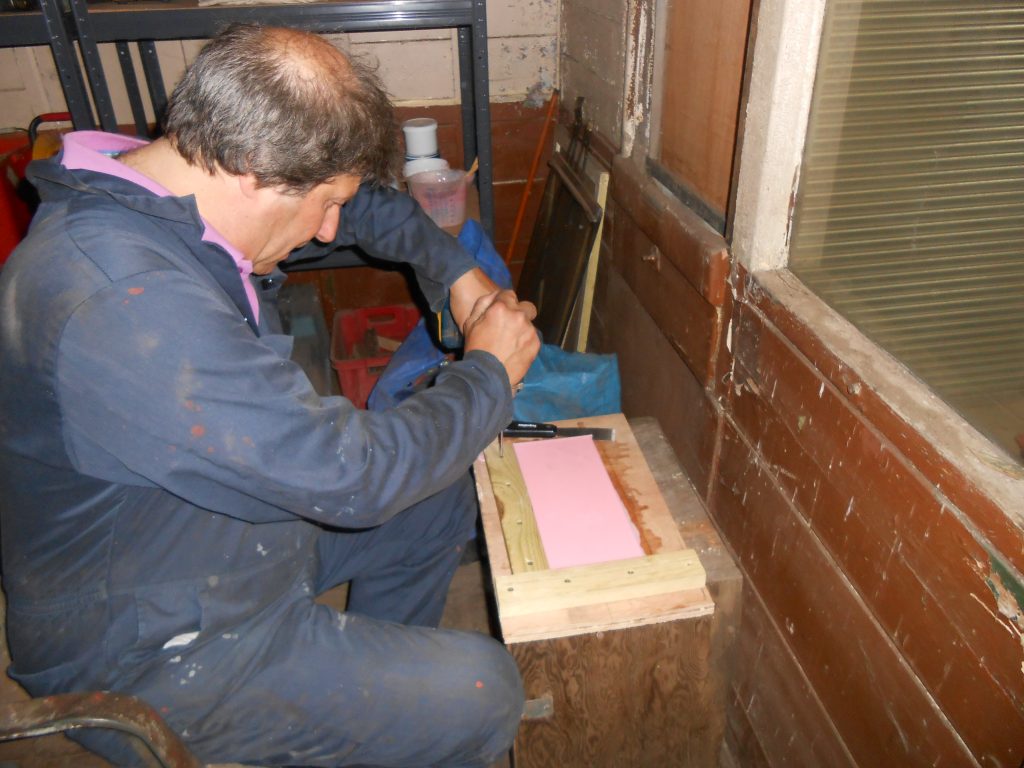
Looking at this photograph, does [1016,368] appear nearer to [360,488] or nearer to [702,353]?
[702,353]

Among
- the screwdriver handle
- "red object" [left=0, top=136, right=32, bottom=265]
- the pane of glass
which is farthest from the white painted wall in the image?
the pane of glass

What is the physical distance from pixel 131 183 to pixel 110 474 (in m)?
0.41

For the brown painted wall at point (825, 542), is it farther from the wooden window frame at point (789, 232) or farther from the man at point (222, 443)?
the man at point (222, 443)

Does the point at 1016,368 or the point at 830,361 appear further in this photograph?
the point at 830,361

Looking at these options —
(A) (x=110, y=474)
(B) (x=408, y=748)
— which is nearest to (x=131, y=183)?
(A) (x=110, y=474)

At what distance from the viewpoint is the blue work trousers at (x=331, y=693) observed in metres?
1.11

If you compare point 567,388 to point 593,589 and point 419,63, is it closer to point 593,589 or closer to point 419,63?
point 593,589

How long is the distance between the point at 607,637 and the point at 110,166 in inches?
42.5

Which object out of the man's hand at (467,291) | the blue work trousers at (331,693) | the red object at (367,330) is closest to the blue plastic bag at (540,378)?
the man's hand at (467,291)

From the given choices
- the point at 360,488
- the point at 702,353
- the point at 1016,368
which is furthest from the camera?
the point at 702,353

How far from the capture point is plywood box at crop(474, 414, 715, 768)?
1.21m

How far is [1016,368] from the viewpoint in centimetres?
83

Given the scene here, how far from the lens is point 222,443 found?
2.83 feet

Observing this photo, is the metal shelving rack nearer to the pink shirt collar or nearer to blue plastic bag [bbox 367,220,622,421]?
blue plastic bag [bbox 367,220,622,421]
